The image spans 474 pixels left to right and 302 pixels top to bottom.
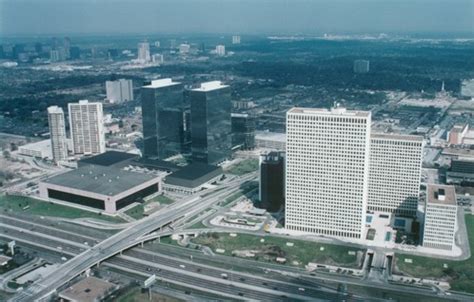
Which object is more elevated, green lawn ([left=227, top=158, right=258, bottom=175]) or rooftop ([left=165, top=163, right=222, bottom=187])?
rooftop ([left=165, top=163, right=222, bottom=187])

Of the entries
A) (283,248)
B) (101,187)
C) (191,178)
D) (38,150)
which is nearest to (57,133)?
(38,150)

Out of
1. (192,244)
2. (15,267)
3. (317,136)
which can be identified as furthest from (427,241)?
(15,267)

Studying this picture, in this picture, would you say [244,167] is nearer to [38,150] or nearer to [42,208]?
[42,208]

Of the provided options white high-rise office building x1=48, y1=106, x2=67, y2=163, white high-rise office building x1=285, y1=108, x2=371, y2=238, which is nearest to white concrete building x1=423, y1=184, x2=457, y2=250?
white high-rise office building x1=285, y1=108, x2=371, y2=238

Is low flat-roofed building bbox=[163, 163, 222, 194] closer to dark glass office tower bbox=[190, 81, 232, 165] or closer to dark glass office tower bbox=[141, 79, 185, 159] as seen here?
dark glass office tower bbox=[190, 81, 232, 165]

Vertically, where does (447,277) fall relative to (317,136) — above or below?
below

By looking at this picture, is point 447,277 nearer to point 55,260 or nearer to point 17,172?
point 55,260
